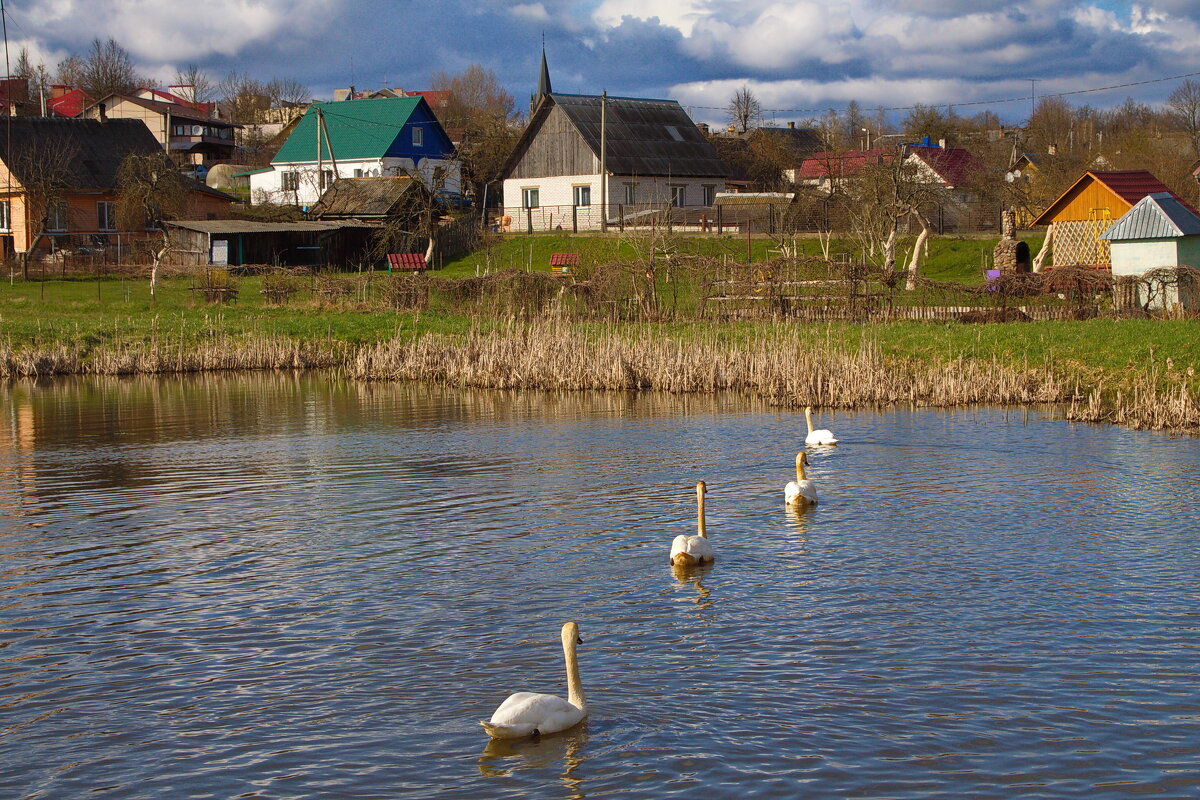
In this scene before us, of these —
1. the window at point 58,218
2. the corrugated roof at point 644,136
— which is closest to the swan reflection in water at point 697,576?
the window at point 58,218

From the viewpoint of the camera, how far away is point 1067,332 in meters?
26.2

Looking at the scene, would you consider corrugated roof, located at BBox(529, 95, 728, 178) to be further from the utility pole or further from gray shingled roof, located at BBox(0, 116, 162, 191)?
gray shingled roof, located at BBox(0, 116, 162, 191)

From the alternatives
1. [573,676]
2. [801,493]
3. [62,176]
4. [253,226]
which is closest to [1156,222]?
[801,493]

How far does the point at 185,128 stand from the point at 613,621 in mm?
96488

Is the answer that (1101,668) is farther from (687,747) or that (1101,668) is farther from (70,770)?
(70,770)

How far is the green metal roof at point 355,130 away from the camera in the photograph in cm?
7444

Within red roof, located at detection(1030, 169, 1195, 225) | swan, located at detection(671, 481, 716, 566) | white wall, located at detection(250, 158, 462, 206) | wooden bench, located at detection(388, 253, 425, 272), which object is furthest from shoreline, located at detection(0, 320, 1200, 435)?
white wall, located at detection(250, 158, 462, 206)

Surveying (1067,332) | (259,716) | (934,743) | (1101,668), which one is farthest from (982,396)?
(259,716)

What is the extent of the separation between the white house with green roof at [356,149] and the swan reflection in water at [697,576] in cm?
6247

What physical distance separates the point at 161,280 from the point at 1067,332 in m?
34.3

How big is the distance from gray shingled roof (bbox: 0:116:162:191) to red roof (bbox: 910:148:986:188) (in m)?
40.7

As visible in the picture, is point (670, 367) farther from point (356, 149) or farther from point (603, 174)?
point (356, 149)

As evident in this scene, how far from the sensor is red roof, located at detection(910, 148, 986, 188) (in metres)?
64.4

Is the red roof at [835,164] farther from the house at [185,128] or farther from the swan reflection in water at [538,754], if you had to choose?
the swan reflection in water at [538,754]
